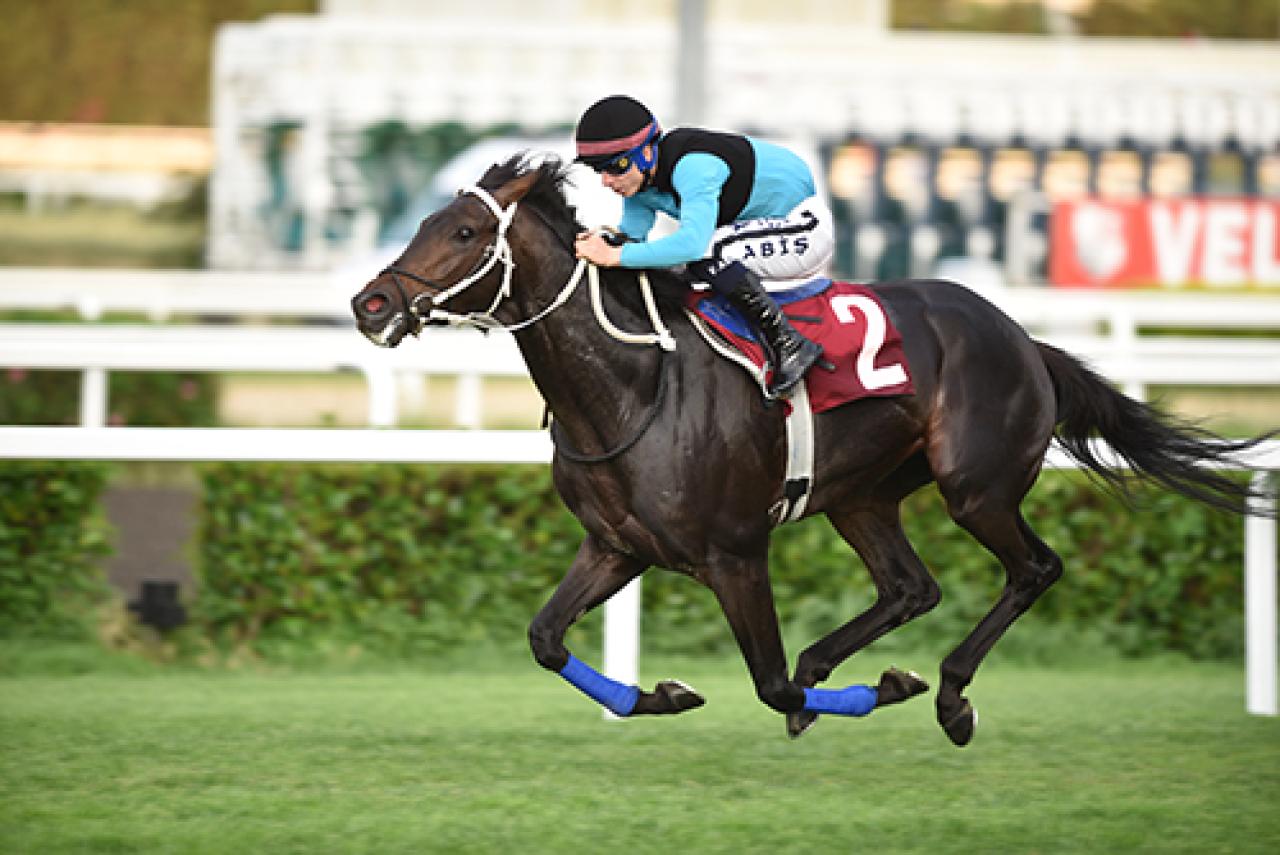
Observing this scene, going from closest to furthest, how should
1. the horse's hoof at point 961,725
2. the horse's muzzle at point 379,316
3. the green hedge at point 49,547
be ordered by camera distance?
the horse's muzzle at point 379,316 → the horse's hoof at point 961,725 → the green hedge at point 49,547

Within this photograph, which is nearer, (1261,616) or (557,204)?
(557,204)

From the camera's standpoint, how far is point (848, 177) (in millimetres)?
17766

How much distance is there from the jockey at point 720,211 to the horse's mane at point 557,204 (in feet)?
0.30

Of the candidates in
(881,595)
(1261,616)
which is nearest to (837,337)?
(881,595)

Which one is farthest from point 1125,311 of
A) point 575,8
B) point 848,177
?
point 575,8

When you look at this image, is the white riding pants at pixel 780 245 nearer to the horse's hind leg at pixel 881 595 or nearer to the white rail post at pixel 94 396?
the horse's hind leg at pixel 881 595

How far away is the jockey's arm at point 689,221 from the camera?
459 cm

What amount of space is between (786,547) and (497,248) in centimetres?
245

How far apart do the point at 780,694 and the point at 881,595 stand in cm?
69

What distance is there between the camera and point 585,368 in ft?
15.5

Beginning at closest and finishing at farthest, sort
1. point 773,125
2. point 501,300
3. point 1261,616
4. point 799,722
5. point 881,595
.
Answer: point 501,300
point 799,722
point 881,595
point 1261,616
point 773,125

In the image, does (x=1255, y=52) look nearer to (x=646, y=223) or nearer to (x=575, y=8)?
(x=575, y=8)

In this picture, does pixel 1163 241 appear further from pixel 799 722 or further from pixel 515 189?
pixel 515 189

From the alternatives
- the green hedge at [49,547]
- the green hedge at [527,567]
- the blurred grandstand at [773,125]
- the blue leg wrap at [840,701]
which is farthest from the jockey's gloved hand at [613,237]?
the blurred grandstand at [773,125]
